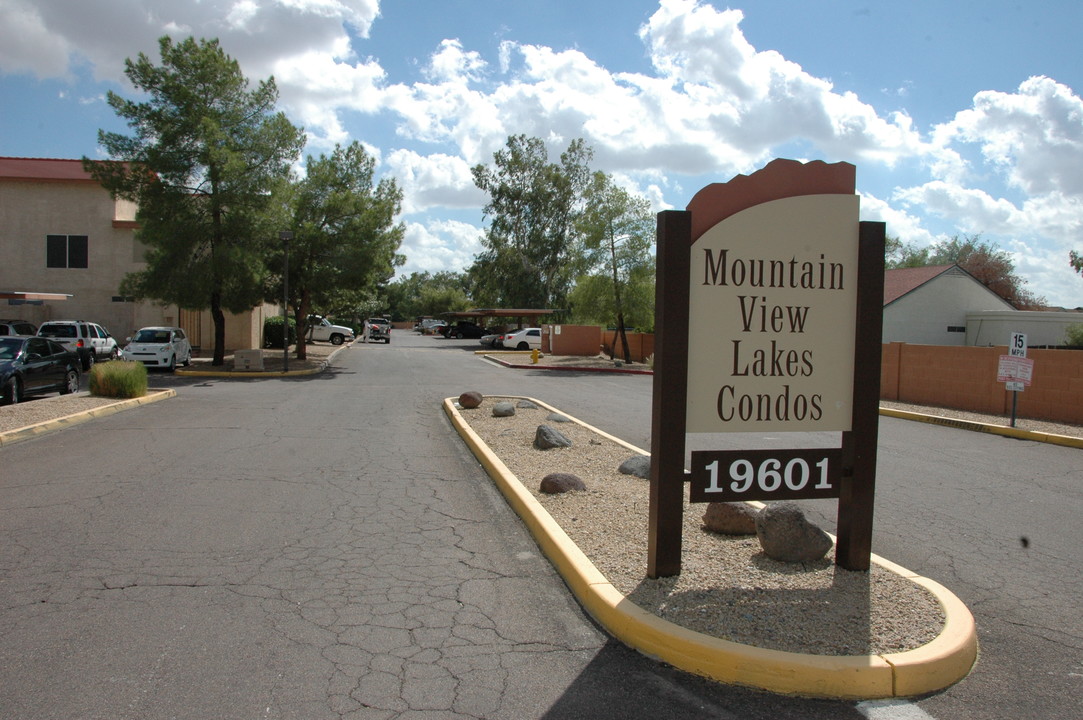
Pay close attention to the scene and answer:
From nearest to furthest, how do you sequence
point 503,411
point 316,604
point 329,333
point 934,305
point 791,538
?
point 316,604, point 791,538, point 503,411, point 934,305, point 329,333

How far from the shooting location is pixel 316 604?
15.8 feet

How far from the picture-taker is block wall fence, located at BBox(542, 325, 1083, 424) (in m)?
15.2

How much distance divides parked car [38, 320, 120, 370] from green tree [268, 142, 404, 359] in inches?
243

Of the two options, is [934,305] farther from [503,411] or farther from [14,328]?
[14,328]

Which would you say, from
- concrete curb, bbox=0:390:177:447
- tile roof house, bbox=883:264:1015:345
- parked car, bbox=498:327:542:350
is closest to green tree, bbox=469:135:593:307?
parked car, bbox=498:327:542:350

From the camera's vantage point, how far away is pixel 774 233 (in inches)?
205

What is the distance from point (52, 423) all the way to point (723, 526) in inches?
424

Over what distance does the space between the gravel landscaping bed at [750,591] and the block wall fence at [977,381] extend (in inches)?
343

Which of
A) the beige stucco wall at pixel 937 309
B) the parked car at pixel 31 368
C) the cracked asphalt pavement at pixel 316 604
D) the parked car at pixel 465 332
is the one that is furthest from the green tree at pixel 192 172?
the parked car at pixel 465 332

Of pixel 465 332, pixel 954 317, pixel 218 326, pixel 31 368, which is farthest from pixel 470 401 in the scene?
pixel 465 332

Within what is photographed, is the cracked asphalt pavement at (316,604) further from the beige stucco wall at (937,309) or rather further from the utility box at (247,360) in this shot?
the beige stucco wall at (937,309)

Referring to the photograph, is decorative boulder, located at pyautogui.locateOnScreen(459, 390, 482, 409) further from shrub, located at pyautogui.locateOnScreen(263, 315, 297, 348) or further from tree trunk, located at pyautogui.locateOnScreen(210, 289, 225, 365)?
shrub, located at pyautogui.locateOnScreen(263, 315, 297, 348)

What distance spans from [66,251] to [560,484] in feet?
106

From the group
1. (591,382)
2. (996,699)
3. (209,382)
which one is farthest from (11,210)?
(996,699)
